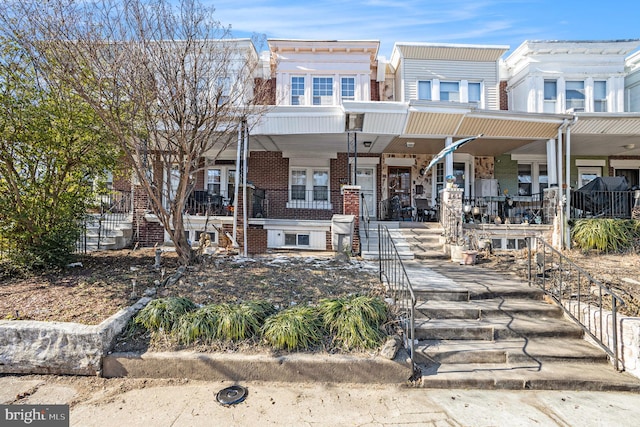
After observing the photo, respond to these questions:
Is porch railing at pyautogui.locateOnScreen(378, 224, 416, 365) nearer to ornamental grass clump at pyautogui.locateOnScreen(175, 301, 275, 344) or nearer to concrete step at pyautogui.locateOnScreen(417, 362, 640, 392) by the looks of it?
concrete step at pyautogui.locateOnScreen(417, 362, 640, 392)

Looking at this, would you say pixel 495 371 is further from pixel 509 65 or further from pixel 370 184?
pixel 509 65

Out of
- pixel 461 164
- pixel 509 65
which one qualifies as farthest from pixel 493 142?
pixel 509 65

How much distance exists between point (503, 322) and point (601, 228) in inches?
236

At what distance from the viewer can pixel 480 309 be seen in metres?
4.57

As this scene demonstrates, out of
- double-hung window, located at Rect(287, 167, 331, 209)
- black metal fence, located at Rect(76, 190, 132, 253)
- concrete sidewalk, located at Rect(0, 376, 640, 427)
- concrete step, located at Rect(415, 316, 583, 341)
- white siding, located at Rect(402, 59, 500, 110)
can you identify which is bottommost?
concrete sidewalk, located at Rect(0, 376, 640, 427)

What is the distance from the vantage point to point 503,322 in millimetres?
4391

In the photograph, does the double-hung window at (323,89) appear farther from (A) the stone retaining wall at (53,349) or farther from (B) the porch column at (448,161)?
(A) the stone retaining wall at (53,349)

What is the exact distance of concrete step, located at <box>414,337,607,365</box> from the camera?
3.80 m

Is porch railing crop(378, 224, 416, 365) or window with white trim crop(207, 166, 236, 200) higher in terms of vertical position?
window with white trim crop(207, 166, 236, 200)

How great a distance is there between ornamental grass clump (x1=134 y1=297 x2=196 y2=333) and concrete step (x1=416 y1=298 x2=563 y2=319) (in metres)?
3.18

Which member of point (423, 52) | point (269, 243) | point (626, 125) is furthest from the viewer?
point (423, 52)

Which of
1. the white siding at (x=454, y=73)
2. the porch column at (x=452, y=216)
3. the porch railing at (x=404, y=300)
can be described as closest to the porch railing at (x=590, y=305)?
the porch railing at (x=404, y=300)

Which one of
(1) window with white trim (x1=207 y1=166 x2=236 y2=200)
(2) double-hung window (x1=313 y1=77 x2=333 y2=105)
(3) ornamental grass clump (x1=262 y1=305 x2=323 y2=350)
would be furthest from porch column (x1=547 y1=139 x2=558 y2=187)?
(1) window with white trim (x1=207 y1=166 x2=236 y2=200)

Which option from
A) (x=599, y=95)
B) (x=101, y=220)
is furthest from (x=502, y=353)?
(x=599, y=95)
